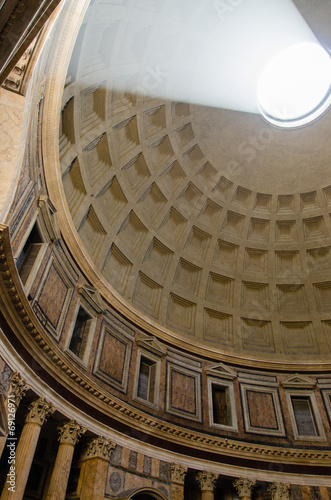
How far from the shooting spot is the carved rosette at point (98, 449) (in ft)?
35.9

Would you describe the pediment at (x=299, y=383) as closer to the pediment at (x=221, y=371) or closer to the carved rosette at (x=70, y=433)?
the pediment at (x=221, y=371)

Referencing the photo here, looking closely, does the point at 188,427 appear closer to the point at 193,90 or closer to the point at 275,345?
the point at 275,345

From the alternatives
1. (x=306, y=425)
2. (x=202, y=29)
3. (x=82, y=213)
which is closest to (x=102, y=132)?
(x=82, y=213)

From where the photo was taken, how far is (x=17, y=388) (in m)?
8.78

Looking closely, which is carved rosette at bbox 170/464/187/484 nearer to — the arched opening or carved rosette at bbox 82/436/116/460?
the arched opening

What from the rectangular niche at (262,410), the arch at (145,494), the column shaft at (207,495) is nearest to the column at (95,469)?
the arch at (145,494)

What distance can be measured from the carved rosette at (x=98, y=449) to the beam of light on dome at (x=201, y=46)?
38.2ft

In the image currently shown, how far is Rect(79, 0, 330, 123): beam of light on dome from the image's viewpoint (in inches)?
560

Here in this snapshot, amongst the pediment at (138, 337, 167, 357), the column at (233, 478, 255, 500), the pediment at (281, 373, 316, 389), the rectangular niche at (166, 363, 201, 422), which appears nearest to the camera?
the column at (233, 478, 255, 500)

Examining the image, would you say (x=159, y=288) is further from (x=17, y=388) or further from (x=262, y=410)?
(x=17, y=388)

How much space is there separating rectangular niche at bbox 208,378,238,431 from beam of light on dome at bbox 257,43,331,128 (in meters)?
12.4

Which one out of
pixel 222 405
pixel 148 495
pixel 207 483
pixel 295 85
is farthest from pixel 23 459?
pixel 295 85

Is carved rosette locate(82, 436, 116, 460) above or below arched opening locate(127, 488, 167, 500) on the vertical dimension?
above

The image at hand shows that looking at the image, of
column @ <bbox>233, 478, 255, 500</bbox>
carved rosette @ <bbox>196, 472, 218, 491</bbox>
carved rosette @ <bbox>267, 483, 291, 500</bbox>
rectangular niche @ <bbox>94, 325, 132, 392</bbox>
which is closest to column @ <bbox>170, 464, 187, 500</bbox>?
carved rosette @ <bbox>196, 472, 218, 491</bbox>
